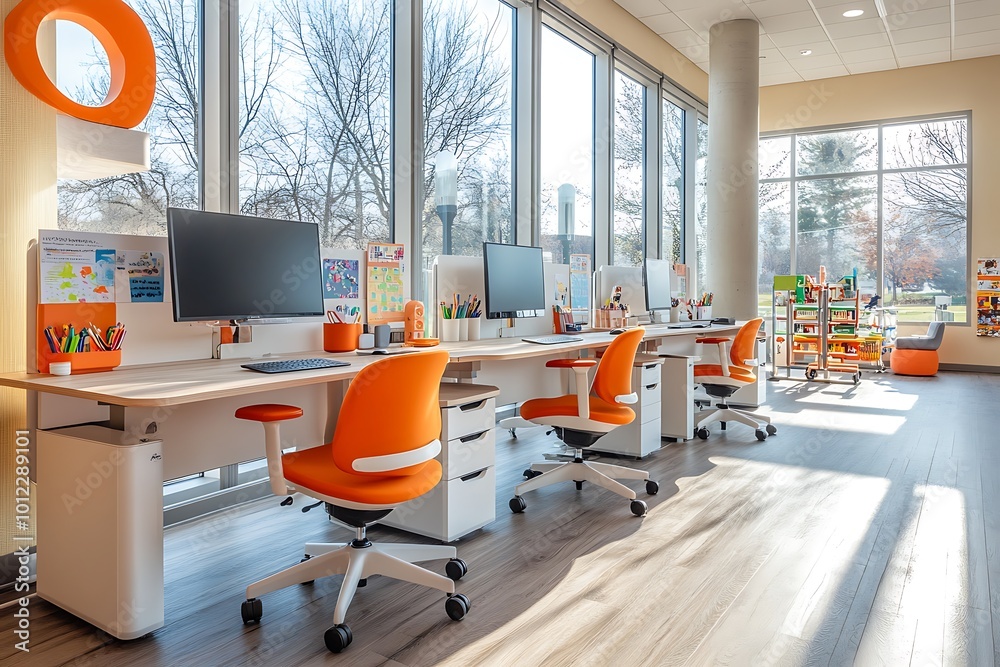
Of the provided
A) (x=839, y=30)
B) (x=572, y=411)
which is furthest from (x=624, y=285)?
(x=839, y=30)

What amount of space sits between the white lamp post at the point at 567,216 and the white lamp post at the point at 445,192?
1460 millimetres

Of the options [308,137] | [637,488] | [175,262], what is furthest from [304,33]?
[637,488]

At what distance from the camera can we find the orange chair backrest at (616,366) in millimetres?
3297

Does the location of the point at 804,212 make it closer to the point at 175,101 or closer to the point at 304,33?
the point at 304,33

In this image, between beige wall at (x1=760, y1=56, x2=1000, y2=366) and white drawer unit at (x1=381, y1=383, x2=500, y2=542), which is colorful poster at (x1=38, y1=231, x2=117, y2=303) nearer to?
white drawer unit at (x1=381, y1=383, x2=500, y2=542)

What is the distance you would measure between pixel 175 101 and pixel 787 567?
3.22 m

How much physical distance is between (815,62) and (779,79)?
75 cm

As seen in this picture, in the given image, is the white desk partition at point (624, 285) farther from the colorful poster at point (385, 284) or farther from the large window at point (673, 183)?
the large window at point (673, 183)

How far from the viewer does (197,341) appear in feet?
8.79

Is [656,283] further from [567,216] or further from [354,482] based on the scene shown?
[354,482]

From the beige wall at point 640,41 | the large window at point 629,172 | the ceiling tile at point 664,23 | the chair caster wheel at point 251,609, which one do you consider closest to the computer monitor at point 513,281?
the chair caster wheel at point 251,609

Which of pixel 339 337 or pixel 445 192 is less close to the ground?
pixel 445 192

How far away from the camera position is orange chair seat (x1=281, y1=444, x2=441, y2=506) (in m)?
2.02

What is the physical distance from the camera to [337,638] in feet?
6.49
